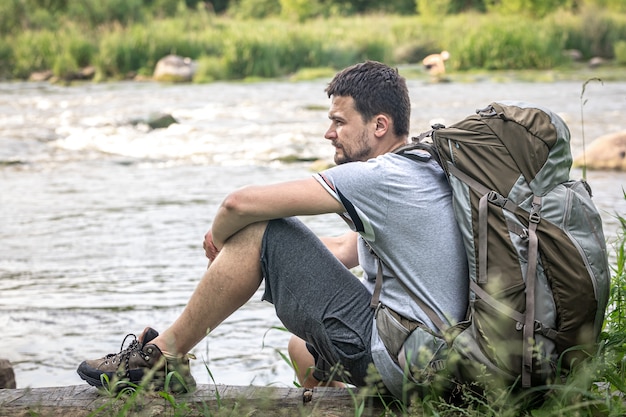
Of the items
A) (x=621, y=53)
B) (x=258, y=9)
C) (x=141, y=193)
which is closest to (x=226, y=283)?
(x=141, y=193)

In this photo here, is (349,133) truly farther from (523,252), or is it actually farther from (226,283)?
(523,252)

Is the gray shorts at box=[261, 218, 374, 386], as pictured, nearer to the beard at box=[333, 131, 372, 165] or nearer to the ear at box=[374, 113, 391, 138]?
the beard at box=[333, 131, 372, 165]

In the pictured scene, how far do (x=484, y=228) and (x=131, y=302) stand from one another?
358 cm

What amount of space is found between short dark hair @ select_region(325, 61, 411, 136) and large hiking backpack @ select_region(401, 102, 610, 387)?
50 cm

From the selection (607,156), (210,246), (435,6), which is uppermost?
(210,246)

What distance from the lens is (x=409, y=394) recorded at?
2832mm

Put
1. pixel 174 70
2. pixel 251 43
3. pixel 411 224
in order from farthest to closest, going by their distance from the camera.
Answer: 1. pixel 251 43
2. pixel 174 70
3. pixel 411 224

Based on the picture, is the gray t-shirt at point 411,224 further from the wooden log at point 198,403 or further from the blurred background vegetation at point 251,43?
the blurred background vegetation at point 251,43

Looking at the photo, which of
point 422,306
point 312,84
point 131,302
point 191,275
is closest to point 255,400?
point 422,306

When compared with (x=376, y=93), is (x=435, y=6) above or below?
below

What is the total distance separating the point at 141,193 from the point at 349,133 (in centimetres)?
723

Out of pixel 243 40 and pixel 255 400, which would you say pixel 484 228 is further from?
pixel 243 40

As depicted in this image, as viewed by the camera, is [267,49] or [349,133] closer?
[349,133]

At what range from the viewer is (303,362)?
3447 millimetres
